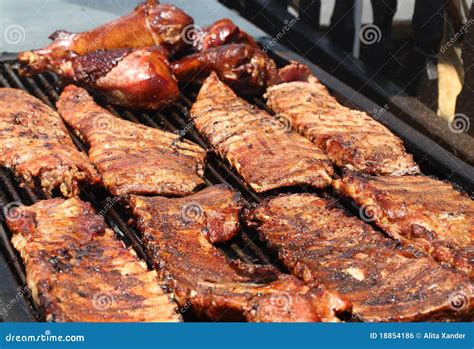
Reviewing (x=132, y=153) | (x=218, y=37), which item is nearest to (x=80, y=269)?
(x=132, y=153)

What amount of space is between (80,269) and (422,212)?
7.73 feet

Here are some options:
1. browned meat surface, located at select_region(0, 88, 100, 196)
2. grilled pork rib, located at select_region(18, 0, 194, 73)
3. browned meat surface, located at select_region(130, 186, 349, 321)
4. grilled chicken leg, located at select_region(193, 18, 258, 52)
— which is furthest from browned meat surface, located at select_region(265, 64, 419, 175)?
browned meat surface, located at select_region(0, 88, 100, 196)

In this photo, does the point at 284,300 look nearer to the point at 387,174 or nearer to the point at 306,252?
the point at 306,252

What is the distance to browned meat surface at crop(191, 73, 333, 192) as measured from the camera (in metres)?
6.00

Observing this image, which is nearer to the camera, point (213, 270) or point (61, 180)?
point (213, 270)

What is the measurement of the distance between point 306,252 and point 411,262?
2.20ft

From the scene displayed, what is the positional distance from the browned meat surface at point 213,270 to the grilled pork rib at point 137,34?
2.62 meters

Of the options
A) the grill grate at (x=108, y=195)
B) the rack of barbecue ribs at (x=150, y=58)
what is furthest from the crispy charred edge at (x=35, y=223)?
the rack of barbecue ribs at (x=150, y=58)

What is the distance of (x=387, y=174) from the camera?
615cm

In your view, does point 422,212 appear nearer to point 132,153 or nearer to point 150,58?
point 132,153

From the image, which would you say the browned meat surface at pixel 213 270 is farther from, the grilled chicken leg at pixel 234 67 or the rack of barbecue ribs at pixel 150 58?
the grilled chicken leg at pixel 234 67

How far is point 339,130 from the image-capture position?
21.7 ft

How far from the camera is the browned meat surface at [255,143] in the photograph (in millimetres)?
5996

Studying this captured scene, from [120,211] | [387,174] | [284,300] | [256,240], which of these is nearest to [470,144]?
[387,174]
